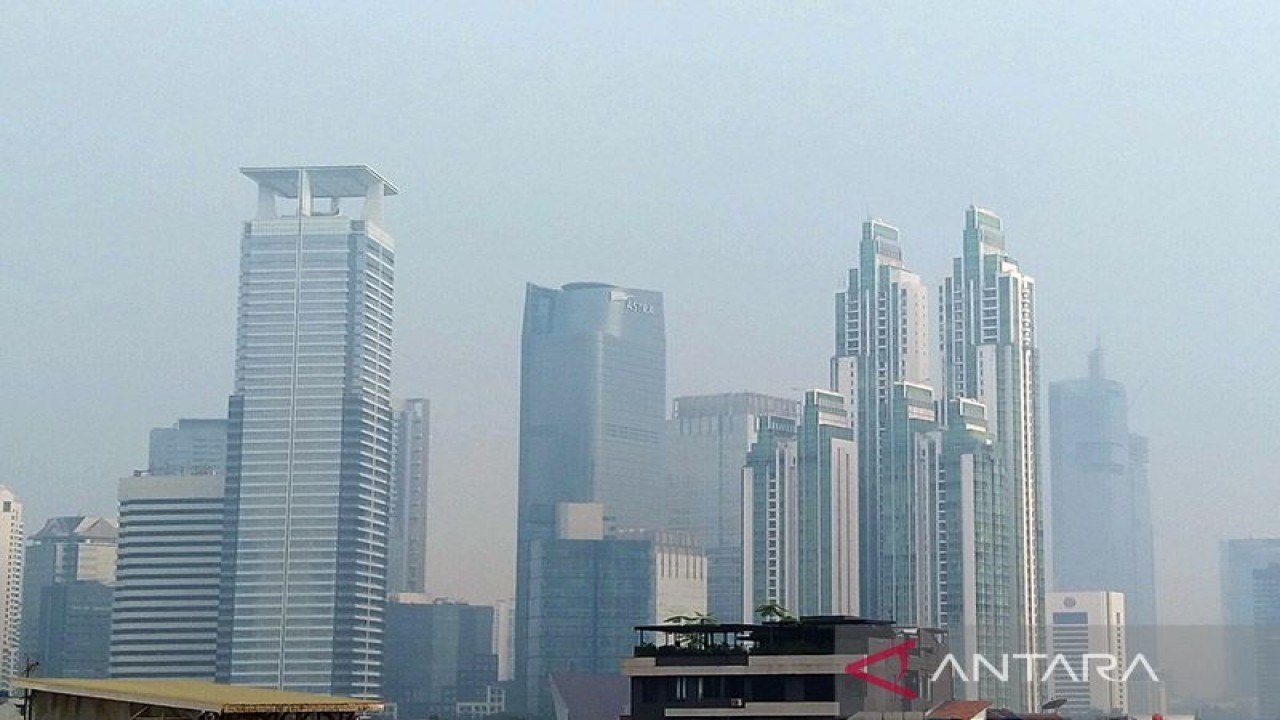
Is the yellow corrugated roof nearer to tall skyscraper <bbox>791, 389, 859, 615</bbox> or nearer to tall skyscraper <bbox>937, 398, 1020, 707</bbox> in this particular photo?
tall skyscraper <bbox>937, 398, 1020, 707</bbox>

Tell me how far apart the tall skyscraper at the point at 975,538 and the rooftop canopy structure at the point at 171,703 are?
122 metres

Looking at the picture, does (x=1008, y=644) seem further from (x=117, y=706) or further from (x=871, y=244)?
(x=117, y=706)

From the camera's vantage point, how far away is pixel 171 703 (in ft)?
93.8

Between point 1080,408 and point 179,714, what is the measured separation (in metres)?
179

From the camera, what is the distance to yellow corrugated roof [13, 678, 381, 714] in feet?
92.1

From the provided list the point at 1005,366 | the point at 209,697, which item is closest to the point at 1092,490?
the point at 1005,366

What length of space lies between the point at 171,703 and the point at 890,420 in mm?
151311

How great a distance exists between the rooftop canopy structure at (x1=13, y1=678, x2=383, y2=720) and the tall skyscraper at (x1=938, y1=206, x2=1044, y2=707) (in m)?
130

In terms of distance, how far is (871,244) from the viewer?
19050cm

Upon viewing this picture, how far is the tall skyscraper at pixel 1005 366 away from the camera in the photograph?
160 m

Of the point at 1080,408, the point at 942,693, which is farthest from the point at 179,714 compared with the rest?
the point at 1080,408

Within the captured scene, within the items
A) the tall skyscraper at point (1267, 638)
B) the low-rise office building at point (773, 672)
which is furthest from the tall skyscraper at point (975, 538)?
the low-rise office building at point (773, 672)

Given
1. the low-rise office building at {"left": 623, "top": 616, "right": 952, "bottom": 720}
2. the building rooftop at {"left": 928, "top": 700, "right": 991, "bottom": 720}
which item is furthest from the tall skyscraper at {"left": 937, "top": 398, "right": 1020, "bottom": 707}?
the low-rise office building at {"left": 623, "top": 616, "right": 952, "bottom": 720}

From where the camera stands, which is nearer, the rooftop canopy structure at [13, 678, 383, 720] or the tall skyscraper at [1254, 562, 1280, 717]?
the rooftop canopy structure at [13, 678, 383, 720]
